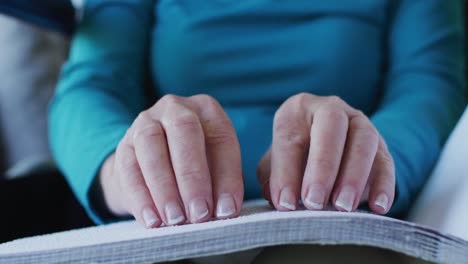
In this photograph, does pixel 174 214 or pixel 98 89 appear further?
pixel 98 89

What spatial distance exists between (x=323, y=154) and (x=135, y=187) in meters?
0.14

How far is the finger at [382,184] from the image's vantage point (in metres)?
0.37

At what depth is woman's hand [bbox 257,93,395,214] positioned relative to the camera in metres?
0.35

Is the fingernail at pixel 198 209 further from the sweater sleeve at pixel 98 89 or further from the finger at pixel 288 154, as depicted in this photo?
the sweater sleeve at pixel 98 89

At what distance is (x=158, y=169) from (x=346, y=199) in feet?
0.44

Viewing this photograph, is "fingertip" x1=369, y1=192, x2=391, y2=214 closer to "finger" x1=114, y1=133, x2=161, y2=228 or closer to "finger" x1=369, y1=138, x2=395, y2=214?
"finger" x1=369, y1=138, x2=395, y2=214

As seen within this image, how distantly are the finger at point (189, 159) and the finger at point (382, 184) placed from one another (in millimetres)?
123

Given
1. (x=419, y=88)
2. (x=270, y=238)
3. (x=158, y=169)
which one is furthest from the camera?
(x=419, y=88)

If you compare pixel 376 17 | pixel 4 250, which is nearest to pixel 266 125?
pixel 376 17

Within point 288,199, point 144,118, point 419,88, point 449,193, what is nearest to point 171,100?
point 144,118

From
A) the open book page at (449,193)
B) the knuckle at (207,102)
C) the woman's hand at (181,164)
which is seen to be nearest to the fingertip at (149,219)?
the woman's hand at (181,164)

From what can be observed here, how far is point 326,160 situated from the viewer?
1.18ft

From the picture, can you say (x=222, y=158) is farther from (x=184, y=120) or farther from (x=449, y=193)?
(x=449, y=193)

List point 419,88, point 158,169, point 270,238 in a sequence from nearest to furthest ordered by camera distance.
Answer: point 270,238, point 158,169, point 419,88
